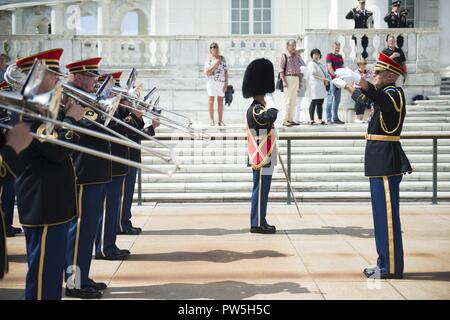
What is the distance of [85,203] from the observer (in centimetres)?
538

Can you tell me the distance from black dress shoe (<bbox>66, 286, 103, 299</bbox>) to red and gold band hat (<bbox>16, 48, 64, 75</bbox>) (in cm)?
177

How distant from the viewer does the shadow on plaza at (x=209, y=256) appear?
6582mm

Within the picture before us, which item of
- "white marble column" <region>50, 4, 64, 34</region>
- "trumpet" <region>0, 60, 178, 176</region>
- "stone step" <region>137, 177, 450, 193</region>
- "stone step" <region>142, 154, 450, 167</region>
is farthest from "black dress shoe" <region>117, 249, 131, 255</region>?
"white marble column" <region>50, 4, 64, 34</region>

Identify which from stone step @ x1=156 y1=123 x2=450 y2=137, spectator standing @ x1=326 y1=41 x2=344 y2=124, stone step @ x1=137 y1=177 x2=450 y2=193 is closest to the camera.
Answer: stone step @ x1=137 y1=177 x2=450 y2=193

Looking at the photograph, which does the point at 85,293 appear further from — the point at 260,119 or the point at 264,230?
the point at 260,119

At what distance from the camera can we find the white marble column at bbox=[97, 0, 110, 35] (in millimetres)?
29763

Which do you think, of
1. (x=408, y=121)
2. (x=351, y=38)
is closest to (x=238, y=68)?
(x=351, y=38)

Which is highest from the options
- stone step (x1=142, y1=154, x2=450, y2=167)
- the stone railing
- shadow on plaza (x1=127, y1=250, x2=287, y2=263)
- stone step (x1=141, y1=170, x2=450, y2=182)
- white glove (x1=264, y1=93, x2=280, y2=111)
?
the stone railing

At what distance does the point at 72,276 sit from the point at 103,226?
130cm

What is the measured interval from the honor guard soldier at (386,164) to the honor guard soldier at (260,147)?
2.13 metres

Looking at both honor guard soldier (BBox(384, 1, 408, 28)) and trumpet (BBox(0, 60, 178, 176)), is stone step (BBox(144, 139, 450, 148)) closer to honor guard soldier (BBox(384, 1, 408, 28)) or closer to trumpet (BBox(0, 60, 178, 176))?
honor guard soldier (BBox(384, 1, 408, 28))

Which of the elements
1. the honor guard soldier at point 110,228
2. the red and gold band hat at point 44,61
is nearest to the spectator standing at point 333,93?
the honor guard soldier at point 110,228
